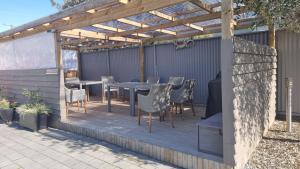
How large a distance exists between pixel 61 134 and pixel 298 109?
16.7 ft

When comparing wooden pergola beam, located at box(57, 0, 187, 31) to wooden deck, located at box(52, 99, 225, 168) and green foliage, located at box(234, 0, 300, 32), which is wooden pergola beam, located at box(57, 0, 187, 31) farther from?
wooden deck, located at box(52, 99, 225, 168)

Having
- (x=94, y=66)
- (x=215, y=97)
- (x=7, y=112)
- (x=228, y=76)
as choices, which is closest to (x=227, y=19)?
(x=228, y=76)

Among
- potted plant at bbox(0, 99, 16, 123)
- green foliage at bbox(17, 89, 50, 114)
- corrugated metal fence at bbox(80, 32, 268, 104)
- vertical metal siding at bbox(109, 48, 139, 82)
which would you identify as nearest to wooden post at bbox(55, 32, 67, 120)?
green foliage at bbox(17, 89, 50, 114)

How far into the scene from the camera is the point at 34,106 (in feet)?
17.3

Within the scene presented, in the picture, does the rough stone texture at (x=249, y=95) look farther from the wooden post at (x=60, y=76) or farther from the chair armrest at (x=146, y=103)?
the wooden post at (x=60, y=76)

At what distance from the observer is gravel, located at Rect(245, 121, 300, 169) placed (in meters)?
2.99

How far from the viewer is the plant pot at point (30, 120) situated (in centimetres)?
500

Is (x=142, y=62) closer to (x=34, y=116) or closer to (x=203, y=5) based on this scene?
(x=34, y=116)

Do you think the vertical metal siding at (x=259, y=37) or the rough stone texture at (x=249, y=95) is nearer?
the rough stone texture at (x=249, y=95)

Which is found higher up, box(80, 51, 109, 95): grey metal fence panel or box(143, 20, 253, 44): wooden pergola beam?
box(143, 20, 253, 44): wooden pergola beam

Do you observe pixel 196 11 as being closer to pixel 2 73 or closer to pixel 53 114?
pixel 53 114

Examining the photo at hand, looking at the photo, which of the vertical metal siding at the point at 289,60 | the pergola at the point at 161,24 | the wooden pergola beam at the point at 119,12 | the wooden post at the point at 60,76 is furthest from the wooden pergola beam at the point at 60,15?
the vertical metal siding at the point at 289,60

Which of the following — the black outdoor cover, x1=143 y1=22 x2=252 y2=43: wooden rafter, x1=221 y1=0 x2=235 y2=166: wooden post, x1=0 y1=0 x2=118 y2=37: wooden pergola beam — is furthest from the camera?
x1=143 y1=22 x2=252 y2=43: wooden rafter

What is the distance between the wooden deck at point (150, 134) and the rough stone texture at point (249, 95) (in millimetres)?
431
